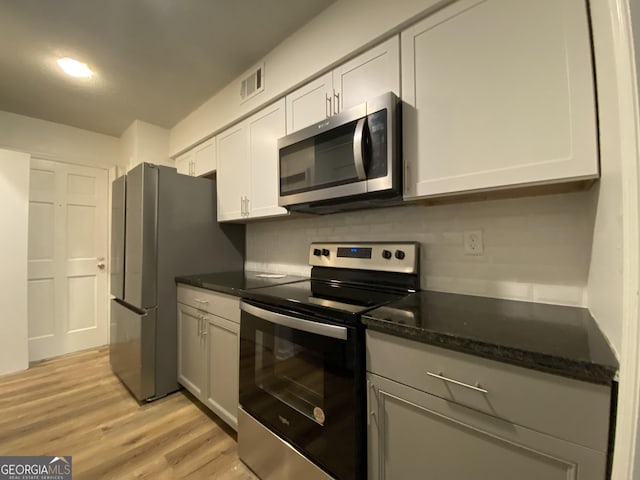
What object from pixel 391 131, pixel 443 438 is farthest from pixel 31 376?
pixel 391 131

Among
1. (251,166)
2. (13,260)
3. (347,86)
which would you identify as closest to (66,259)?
(13,260)

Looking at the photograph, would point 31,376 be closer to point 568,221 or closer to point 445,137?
point 445,137

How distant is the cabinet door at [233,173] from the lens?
206 centimetres

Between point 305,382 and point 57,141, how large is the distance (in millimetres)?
3688

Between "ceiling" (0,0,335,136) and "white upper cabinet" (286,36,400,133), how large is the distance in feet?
1.39

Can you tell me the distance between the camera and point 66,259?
2914 millimetres

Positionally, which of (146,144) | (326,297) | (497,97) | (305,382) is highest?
(146,144)

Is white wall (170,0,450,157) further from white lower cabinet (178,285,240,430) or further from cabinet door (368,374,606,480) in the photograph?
cabinet door (368,374,606,480)

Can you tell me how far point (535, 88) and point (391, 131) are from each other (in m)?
0.49

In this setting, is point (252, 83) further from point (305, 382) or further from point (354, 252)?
point (305, 382)

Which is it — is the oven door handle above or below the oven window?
above

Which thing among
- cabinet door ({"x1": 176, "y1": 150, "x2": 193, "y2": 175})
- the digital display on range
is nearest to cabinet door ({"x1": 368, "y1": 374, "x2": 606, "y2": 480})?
the digital display on range

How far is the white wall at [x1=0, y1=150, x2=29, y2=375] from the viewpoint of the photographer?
7.77 feet

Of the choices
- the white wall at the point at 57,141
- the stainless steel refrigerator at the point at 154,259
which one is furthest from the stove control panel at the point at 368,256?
the white wall at the point at 57,141
